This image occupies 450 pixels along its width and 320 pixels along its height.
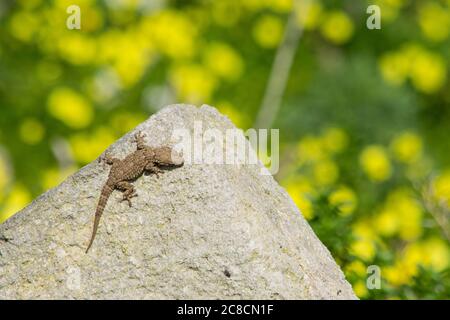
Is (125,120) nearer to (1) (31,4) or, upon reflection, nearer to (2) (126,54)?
(2) (126,54)

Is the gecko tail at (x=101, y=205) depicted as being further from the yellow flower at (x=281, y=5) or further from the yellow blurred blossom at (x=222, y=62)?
the yellow flower at (x=281, y=5)

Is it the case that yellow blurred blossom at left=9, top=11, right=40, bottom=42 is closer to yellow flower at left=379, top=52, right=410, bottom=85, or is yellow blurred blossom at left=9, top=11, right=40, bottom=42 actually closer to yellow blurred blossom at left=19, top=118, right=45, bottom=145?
yellow blurred blossom at left=19, top=118, right=45, bottom=145

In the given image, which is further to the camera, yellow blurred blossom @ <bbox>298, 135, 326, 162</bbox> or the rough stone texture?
yellow blurred blossom @ <bbox>298, 135, 326, 162</bbox>

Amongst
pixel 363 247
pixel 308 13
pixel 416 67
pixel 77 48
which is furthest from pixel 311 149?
pixel 363 247

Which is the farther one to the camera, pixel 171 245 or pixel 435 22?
pixel 435 22

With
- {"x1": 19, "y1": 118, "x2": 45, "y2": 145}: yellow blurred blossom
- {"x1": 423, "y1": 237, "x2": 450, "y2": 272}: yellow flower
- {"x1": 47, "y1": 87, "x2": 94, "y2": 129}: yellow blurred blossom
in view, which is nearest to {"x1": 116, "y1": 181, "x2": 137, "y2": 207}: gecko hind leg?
{"x1": 423, "y1": 237, "x2": 450, "y2": 272}: yellow flower

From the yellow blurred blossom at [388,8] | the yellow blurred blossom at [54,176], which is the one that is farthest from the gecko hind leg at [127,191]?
the yellow blurred blossom at [388,8]

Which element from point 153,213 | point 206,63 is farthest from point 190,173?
point 206,63
